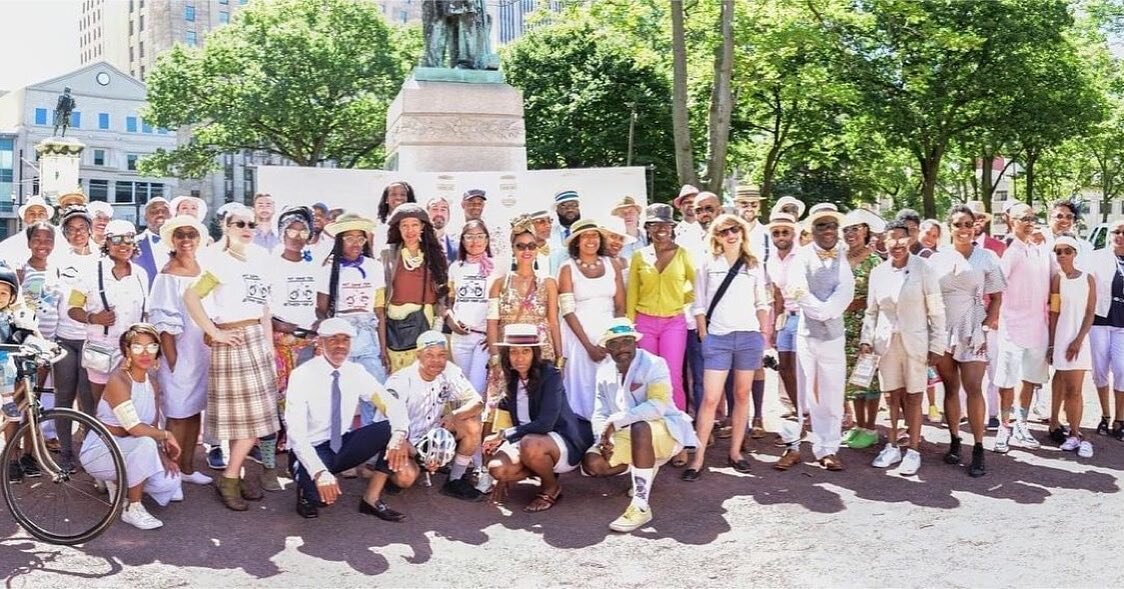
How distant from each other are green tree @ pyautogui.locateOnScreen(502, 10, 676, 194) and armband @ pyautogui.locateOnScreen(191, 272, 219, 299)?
28082 mm

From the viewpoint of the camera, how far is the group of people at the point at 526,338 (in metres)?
6.06

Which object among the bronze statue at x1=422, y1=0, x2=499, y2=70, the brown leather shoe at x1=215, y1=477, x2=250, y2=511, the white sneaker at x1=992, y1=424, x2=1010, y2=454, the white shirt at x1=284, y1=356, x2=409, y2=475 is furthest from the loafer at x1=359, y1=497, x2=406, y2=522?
the bronze statue at x1=422, y1=0, x2=499, y2=70

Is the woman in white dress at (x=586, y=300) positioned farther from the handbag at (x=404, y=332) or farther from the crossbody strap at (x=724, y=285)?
the handbag at (x=404, y=332)

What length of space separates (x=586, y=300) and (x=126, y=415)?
3.07 meters

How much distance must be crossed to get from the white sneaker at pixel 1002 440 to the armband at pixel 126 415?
242 inches

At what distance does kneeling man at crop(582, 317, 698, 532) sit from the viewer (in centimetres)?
594

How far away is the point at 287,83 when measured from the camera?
39.5 metres

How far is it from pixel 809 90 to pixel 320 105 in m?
22.5

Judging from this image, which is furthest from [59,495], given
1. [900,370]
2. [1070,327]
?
[1070,327]

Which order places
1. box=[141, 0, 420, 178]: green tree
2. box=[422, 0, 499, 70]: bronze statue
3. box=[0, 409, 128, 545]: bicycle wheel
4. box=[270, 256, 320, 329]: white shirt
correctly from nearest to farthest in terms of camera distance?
box=[0, 409, 128, 545]: bicycle wheel < box=[270, 256, 320, 329]: white shirt < box=[422, 0, 499, 70]: bronze statue < box=[141, 0, 420, 178]: green tree

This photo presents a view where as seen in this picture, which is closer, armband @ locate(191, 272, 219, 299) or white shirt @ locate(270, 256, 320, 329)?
armband @ locate(191, 272, 219, 299)

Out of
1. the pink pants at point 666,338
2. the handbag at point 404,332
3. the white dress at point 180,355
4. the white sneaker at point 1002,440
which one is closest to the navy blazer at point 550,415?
the handbag at point 404,332

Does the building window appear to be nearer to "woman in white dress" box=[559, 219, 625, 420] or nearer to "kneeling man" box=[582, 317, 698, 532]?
"woman in white dress" box=[559, 219, 625, 420]

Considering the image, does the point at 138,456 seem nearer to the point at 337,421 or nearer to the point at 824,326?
the point at 337,421
